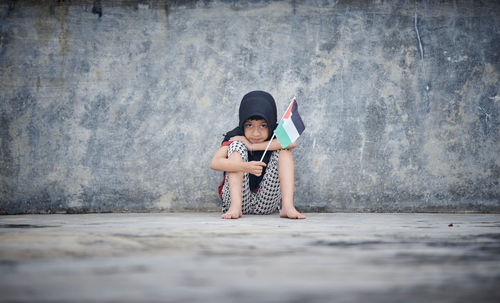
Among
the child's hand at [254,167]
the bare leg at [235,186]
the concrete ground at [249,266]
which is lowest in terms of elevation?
the concrete ground at [249,266]

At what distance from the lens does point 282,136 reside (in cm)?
310

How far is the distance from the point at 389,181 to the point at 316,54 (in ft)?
3.48

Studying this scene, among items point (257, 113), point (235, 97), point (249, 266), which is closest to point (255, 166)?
point (257, 113)

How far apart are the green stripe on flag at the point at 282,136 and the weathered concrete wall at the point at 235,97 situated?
0.62 m

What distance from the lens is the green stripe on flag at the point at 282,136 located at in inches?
121

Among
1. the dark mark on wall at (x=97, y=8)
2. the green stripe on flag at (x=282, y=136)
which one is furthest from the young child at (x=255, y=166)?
the dark mark on wall at (x=97, y=8)

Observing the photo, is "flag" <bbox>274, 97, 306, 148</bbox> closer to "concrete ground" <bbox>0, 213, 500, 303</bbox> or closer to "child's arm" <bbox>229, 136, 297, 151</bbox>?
"child's arm" <bbox>229, 136, 297, 151</bbox>

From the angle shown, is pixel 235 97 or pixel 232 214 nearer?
pixel 232 214

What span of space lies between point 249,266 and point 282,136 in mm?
1823

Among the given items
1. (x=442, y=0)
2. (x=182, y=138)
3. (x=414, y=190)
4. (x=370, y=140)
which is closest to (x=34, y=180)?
(x=182, y=138)

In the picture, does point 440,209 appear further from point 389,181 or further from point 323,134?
point 323,134

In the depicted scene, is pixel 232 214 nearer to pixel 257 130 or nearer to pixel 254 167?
pixel 254 167

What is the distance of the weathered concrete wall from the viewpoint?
11.9 feet

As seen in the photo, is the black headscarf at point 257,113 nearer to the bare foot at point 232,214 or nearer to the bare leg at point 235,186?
the bare leg at point 235,186
